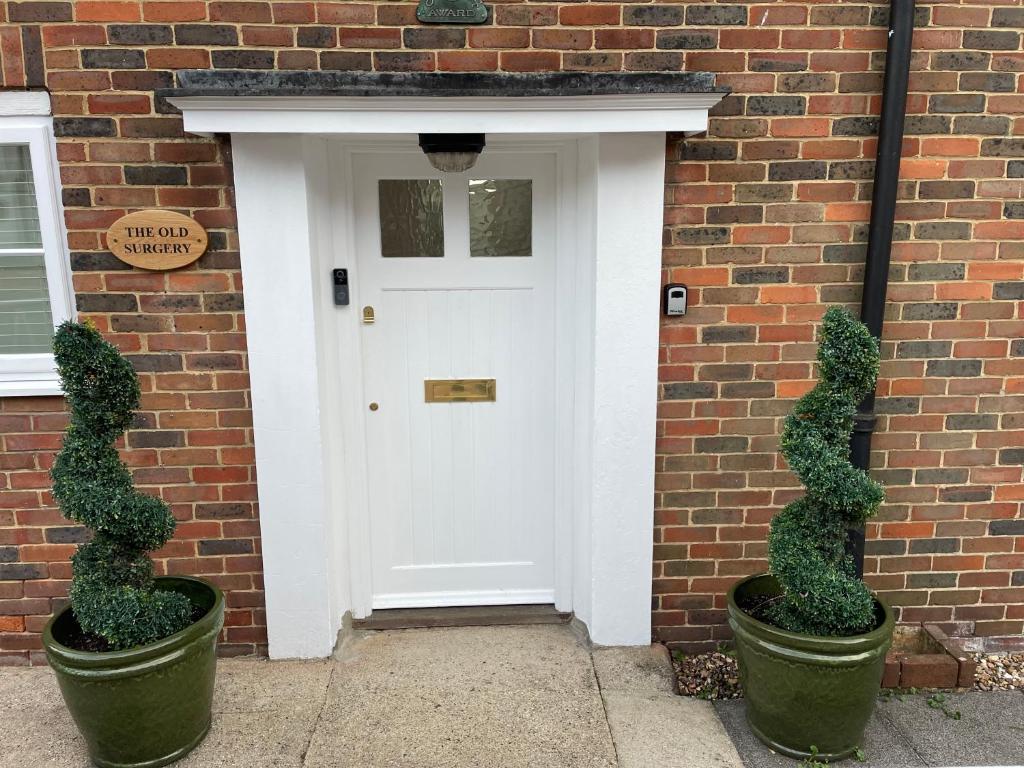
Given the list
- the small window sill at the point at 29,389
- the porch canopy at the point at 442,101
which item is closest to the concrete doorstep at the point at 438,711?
the small window sill at the point at 29,389

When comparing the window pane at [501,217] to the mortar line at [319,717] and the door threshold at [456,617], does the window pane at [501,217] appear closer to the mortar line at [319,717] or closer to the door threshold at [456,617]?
the door threshold at [456,617]

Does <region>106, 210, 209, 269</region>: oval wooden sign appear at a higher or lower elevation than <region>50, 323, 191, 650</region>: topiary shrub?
higher

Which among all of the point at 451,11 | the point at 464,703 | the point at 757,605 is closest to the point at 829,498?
the point at 757,605

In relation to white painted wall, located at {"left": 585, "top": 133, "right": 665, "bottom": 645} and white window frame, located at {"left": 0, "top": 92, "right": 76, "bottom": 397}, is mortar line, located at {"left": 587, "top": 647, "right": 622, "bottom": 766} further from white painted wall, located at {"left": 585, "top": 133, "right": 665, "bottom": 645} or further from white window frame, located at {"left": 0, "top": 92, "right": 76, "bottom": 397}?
white window frame, located at {"left": 0, "top": 92, "right": 76, "bottom": 397}

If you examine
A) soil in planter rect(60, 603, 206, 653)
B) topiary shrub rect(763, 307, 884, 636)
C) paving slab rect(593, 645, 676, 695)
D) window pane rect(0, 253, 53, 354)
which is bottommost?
paving slab rect(593, 645, 676, 695)

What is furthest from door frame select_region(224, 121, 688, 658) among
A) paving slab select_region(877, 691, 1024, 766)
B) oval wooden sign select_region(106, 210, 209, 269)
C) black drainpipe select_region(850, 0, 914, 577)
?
paving slab select_region(877, 691, 1024, 766)

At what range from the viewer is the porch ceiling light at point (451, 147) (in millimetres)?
2902

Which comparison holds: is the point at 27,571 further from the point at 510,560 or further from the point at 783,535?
the point at 783,535

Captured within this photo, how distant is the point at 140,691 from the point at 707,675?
236cm

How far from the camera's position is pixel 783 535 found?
278 cm

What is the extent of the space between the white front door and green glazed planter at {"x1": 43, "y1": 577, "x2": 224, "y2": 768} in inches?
43.4

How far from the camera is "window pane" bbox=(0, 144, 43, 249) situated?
9.98 ft

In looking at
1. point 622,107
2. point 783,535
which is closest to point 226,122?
point 622,107

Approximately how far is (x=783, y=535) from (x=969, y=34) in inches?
86.3
